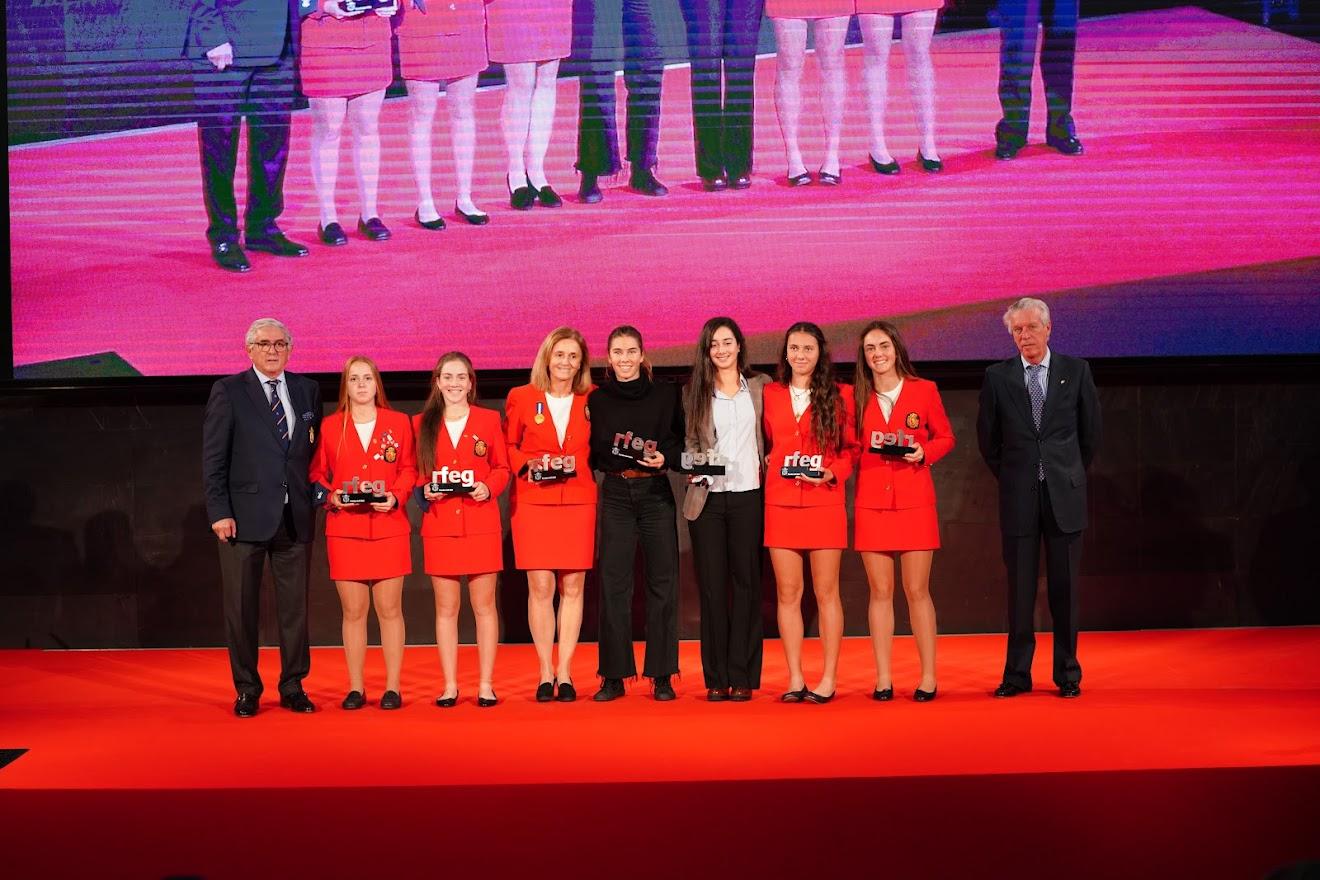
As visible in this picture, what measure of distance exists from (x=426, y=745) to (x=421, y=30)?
4085mm

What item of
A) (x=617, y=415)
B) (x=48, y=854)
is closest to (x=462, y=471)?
(x=617, y=415)

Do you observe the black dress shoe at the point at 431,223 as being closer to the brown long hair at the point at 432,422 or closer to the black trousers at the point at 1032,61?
the brown long hair at the point at 432,422

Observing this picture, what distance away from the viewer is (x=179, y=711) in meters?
5.50

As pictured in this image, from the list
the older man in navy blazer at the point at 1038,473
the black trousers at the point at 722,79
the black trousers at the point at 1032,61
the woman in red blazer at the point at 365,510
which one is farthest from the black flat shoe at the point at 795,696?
the black trousers at the point at 1032,61

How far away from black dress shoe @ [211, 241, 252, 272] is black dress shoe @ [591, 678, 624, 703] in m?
3.19

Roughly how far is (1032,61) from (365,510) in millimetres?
4267

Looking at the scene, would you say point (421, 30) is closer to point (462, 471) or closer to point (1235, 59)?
point (462, 471)

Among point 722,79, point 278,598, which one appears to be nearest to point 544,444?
point 278,598

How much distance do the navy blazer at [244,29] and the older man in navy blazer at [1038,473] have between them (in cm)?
414

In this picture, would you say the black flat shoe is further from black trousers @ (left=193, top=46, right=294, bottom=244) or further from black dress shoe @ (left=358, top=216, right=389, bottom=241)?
black trousers @ (left=193, top=46, right=294, bottom=244)

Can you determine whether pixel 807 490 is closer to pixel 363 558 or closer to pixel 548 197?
pixel 363 558

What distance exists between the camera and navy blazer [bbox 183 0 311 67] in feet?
23.4

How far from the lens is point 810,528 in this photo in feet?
18.0

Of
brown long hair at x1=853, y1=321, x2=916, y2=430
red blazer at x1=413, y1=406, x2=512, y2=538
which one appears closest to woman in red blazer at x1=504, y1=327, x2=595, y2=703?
red blazer at x1=413, y1=406, x2=512, y2=538
